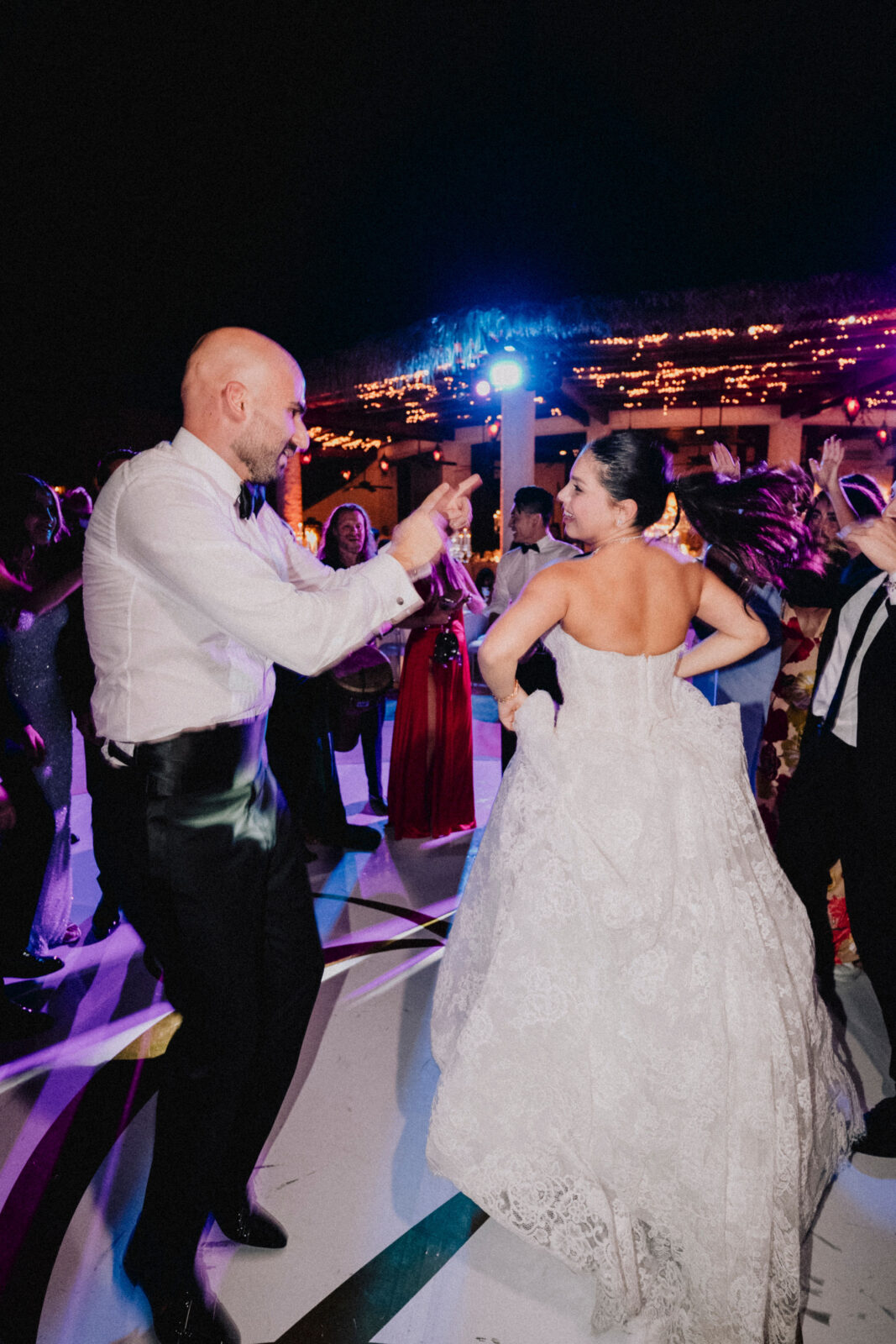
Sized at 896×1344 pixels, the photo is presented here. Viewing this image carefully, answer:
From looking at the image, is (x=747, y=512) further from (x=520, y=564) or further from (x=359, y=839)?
(x=359, y=839)

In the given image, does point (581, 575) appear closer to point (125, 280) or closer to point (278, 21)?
point (278, 21)

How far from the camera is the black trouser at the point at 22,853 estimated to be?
2.45m

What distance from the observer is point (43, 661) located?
9.59 feet

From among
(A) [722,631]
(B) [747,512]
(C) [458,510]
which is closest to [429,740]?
(A) [722,631]

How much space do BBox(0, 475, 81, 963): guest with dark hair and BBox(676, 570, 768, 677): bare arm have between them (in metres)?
2.31

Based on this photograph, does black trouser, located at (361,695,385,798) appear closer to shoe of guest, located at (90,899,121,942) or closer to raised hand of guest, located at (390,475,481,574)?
shoe of guest, located at (90,899,121,942)

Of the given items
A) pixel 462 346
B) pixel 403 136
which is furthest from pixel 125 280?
pixel 462 346

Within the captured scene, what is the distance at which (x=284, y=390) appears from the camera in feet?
4.33

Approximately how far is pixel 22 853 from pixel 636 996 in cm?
220

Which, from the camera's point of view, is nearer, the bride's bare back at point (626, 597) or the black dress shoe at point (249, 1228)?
the black dress shoe at point (249, 1228)

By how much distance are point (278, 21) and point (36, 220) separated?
2654mm

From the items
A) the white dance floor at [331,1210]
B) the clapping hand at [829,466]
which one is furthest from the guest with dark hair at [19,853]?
the clapping hand at [829,466]

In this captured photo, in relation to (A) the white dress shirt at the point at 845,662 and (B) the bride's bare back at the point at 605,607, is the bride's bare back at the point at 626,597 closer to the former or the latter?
(B) the bride's bare back at the point at 605,607

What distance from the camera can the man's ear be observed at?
1272 mm
